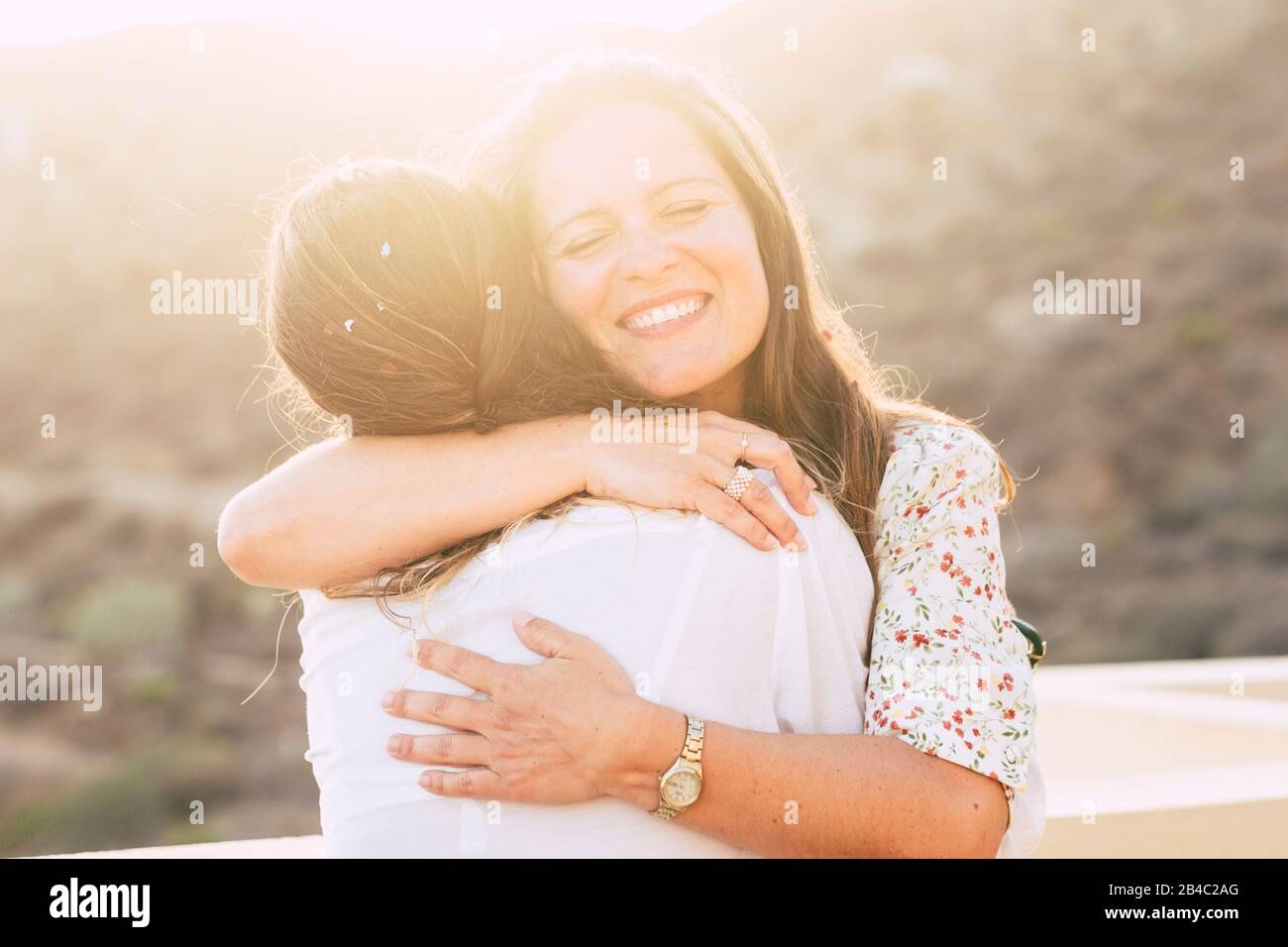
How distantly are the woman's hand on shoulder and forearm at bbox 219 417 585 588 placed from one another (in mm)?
46

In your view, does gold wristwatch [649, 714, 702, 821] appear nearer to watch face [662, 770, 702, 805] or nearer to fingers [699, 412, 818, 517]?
watch face [662, 770, 702, 805]

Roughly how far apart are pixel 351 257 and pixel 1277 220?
2223 centimetres

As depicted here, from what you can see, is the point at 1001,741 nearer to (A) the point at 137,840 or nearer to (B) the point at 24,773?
(A) the point at 137,840

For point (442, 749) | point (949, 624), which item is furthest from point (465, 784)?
point (949, 624)

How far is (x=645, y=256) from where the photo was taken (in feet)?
6.45

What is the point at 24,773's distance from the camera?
15070 millimetres

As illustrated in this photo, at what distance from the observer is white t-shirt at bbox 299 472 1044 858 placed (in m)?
1.43

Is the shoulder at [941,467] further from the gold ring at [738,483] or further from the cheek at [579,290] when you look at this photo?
the cheek at [579,290]

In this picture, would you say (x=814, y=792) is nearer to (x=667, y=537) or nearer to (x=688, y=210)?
(x=667, y=537)

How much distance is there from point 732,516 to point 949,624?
0.31 m

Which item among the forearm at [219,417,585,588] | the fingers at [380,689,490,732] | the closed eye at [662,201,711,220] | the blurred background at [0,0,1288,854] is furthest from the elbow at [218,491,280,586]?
the blurred background at [0,0,1288,854]

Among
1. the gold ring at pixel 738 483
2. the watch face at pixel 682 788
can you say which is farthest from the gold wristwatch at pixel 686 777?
the gold ring at pixel 738 483

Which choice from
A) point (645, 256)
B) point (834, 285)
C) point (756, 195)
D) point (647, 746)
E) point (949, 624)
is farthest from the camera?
point (834, 285)

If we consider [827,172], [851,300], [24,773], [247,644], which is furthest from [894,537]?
[827,172]
